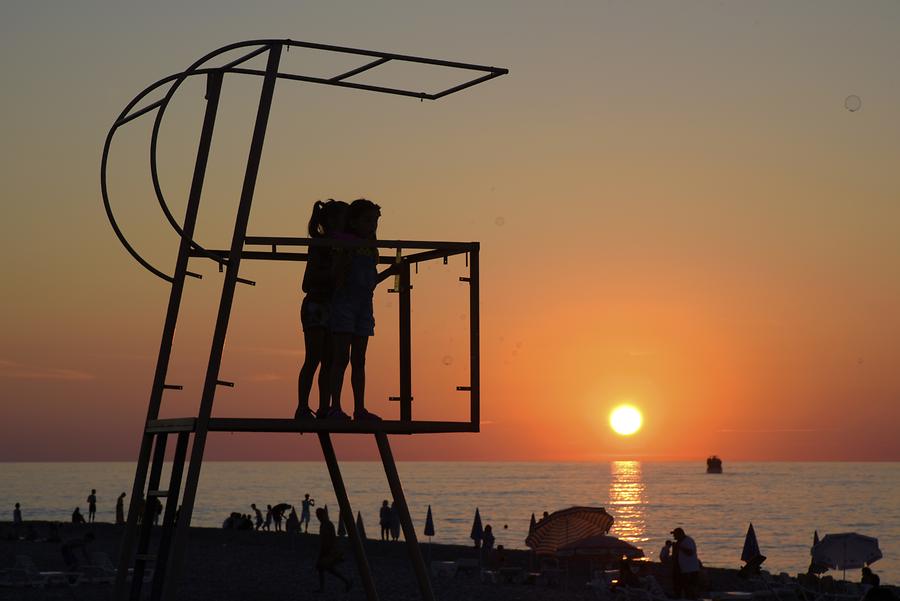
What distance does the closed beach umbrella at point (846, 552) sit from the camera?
40531mm

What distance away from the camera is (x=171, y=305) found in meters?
11.9

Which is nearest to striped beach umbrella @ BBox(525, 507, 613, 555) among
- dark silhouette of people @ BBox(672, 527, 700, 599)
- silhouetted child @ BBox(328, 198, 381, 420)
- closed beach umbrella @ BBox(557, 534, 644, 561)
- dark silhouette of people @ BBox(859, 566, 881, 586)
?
closed beach umbrella @ BBox(557, 534, 644, 561)

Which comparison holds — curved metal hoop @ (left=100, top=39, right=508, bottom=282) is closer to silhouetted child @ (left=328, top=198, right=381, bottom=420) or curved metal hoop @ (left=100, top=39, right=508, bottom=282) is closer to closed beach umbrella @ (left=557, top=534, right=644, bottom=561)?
silhouetted child @ (left=328, top=198, right=381, bottom=420)

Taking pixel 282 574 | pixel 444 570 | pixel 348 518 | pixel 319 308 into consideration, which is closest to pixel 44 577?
pixel 282 574

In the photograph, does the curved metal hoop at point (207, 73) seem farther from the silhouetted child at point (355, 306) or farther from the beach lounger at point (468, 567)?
the beach lounger at point (468, 567)

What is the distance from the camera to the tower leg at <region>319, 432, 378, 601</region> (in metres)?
12.8

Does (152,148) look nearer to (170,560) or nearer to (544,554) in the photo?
(170,560)

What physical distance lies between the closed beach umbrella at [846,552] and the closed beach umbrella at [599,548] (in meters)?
6.07

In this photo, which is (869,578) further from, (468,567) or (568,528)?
(468,567)

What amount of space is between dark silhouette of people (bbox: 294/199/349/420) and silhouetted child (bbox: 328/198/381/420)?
0.38 ft

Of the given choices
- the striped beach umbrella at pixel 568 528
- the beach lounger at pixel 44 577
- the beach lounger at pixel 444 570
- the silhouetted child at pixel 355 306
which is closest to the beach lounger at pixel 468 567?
the beach lounger at pixel 444 570

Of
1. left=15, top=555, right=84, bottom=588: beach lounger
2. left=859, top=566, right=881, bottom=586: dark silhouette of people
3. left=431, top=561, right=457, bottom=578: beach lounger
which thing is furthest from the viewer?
left=431, top=561, right=457, bottom=578: beach lounger

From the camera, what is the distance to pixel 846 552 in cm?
4088

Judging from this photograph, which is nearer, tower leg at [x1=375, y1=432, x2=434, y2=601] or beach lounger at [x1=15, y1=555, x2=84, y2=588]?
tower leg at [x1=375, y1=432, x2=434, y2=601]
